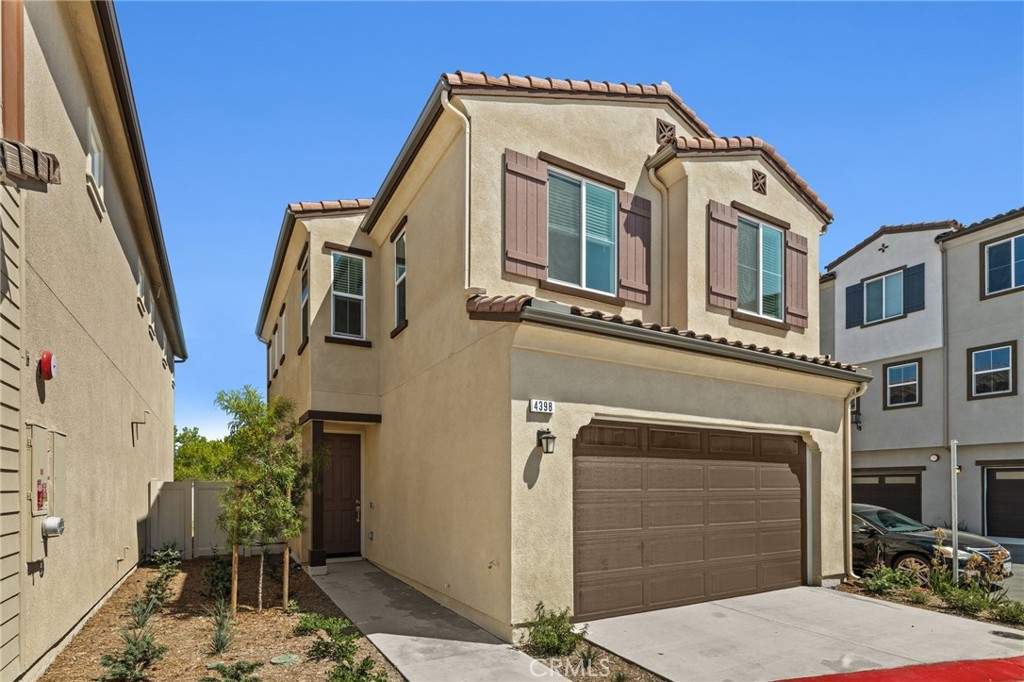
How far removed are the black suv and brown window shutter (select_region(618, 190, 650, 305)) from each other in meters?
6.14

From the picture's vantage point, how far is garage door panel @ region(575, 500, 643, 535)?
783cm

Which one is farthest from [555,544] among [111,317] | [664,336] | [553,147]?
[111,317]

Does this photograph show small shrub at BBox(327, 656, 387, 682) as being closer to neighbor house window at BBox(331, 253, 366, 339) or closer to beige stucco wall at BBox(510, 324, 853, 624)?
beige stucco wall at BBox(510, 324, 853, 624)

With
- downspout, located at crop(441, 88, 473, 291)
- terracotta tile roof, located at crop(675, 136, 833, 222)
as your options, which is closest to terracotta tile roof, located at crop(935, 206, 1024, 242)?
terracotta tile roof, located at crop(675, 136, 833, 222)

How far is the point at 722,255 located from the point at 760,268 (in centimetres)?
116

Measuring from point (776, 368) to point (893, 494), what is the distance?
1478 cm

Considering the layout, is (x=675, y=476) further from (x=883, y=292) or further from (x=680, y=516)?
(x=883, y=292)

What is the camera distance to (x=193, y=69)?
7762mm

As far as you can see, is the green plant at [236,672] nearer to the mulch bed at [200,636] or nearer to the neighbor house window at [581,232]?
the mulch bed at [200,636]

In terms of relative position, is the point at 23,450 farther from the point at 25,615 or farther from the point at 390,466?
the point at 390,466

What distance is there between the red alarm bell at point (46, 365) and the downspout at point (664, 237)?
26.2 feet

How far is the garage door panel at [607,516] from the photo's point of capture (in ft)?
25.7

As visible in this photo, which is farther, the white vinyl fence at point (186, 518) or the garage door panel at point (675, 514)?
the white vinyl fence at point (186, 518)
